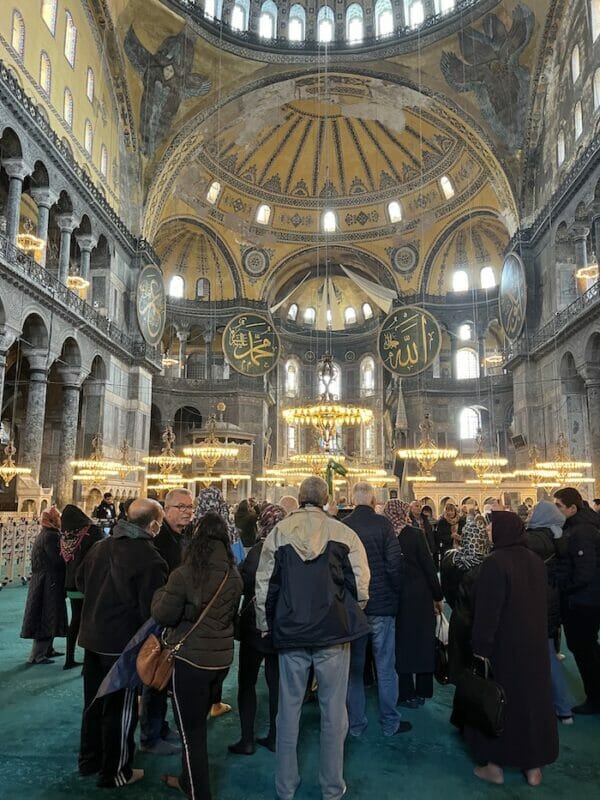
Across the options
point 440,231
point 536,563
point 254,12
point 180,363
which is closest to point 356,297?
point 440,231

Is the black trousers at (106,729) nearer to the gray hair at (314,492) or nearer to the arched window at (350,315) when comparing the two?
the gray hair at (314,492)

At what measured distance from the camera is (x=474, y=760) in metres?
3.28

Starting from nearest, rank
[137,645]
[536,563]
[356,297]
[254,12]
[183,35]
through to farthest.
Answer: [137,645] → [536,563] → [183,35] → [254,12] → [356,297]

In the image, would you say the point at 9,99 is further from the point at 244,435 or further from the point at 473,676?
the point at 244,435

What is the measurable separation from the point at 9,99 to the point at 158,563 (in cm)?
1188

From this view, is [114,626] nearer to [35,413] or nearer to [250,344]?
[35,413]

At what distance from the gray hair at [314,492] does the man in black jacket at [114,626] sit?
0.82 metres

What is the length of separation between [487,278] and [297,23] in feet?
38.8

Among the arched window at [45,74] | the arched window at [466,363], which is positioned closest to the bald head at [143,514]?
the arched window at [45,74]

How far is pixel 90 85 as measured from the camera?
16.1m

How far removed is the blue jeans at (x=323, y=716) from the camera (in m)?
2.79

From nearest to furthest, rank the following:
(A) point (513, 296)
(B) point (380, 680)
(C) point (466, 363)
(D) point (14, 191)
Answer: (B) point (380, 680) → (D) point (14, 191) → (A) point (513, 296) → (C) point (466, 363)

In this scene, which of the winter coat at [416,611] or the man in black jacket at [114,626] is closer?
the man in black jacket at [114,626]

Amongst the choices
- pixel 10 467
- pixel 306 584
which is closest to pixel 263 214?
pixel 10 467
